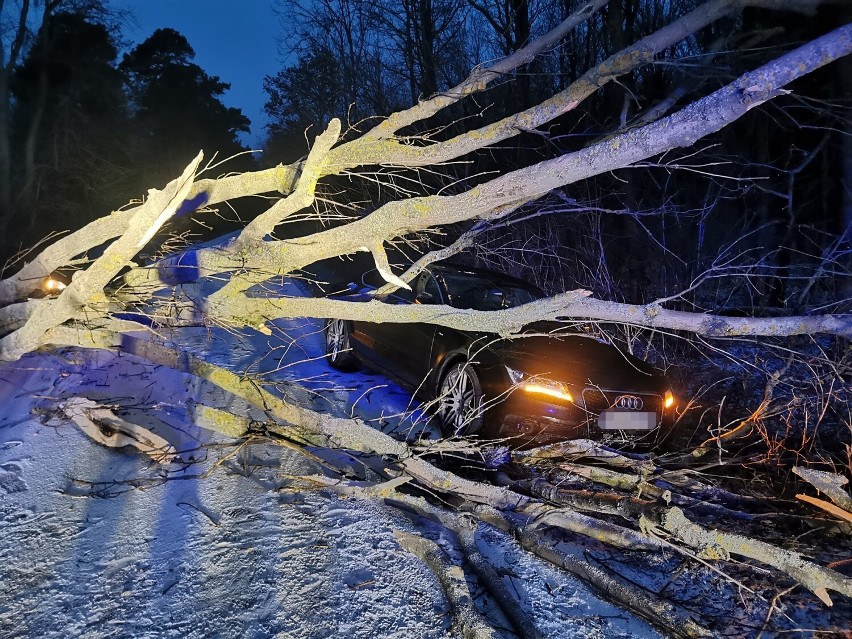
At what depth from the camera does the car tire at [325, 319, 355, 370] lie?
22.6 ft

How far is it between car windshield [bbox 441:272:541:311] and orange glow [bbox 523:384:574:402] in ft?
4.35

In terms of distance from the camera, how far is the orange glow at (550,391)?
4449 mm

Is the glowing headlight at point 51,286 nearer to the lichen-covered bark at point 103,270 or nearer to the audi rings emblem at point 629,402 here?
the lichen-covered bark at point 103,270

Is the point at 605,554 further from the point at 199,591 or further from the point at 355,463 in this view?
the point at 199,591

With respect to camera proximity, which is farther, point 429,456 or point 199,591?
point 429,456

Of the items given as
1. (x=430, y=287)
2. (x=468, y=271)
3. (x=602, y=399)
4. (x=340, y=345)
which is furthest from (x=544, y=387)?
(x=340, y=345)

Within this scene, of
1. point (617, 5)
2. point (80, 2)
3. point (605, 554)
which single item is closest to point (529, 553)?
point (605, 554)

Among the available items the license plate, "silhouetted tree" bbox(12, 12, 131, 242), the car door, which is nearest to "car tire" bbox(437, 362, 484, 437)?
the car door

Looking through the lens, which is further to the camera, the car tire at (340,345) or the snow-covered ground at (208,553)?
the car tire at (340,345)

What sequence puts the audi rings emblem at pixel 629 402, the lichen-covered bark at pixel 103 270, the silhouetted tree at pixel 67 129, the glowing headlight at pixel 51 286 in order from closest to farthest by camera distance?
the lichen-covered bark at pixel 103 270 < the audi rings emblem at pixel 629 402 < the glowing headlight at pixel 51 286 < the silhouetted tree at pixel 67 129

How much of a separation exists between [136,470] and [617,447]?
3.73 metres

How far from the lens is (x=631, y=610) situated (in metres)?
2.82

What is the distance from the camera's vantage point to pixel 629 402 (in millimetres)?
4629

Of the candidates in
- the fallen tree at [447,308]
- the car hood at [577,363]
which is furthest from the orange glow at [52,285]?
the car hood at [577,363]
